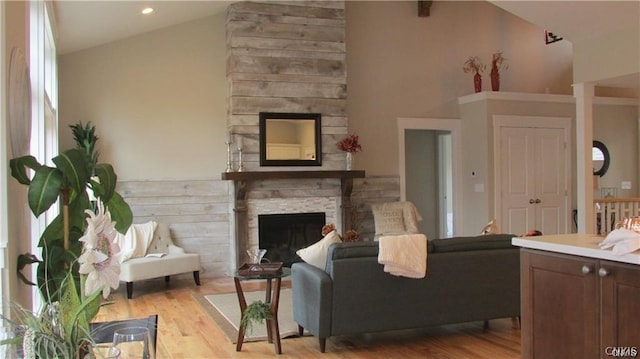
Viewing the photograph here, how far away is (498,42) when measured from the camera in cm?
908

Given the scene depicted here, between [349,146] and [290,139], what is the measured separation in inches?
30.7

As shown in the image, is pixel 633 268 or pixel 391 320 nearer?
pixel 633 268

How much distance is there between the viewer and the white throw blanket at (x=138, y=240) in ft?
22.1

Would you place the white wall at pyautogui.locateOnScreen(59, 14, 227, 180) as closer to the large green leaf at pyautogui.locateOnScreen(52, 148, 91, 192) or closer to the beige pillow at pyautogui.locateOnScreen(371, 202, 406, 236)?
the beige pillow at pyautogui.locateOnScreen(371, 202, 406, 236)

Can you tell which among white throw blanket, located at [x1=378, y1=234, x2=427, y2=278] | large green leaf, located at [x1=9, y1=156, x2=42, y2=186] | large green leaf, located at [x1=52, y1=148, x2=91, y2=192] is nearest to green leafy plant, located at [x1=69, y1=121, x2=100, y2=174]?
white throw blanket, located at [x1=378, y1=234, x2=427, y2=278]

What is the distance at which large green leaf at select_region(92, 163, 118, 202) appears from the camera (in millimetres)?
2213

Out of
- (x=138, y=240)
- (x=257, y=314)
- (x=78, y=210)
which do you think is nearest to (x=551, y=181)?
(x=138, y=240)

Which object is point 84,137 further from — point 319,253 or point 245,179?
point 319,253

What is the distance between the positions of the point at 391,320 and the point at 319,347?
573mm

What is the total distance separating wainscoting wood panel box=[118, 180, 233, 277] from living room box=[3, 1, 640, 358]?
0.04ft

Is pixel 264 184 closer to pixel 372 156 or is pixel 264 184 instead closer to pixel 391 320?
pixel 372 156

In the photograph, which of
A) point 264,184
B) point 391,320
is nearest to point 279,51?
point 264,184

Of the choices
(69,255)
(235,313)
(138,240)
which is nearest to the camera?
(69,255)

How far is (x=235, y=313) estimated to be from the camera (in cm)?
549
